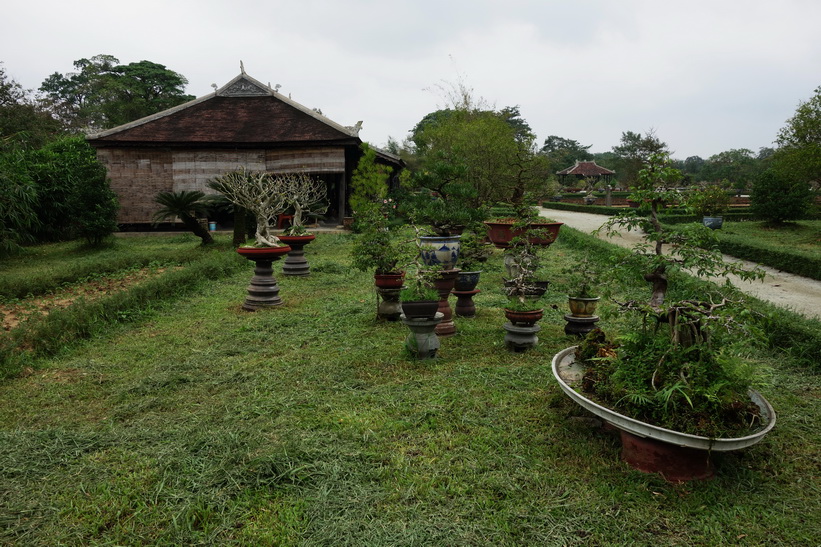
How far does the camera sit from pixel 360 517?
2662 mm

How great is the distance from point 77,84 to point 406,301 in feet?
161

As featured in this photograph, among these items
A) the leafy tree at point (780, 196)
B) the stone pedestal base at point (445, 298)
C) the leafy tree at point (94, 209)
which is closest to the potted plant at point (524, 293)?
the stone pedestal base at point (445, 298)

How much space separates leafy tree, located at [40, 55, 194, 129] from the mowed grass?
3186cm

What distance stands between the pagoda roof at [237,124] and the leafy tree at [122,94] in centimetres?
1525

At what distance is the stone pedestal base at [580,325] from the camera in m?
5.71

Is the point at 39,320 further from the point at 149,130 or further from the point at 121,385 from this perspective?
the point at 149,130

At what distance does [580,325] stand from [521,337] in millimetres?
893

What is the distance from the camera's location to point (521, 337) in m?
5.28

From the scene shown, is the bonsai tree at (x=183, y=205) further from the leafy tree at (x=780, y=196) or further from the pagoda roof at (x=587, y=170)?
the pagoda roof at (x=587, y=170)

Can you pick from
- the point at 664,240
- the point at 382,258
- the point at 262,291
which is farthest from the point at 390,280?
the point at 664,240

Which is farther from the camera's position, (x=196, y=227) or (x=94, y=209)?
(x=94, y=209)

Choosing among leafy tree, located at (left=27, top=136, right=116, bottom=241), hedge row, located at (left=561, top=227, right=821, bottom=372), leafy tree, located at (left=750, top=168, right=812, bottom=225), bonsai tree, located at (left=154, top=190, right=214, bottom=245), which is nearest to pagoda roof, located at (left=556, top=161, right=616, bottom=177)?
leafy tree, located at (left=750, top=168, right=812, bottom=225)

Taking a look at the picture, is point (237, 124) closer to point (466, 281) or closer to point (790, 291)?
point (466, 281)

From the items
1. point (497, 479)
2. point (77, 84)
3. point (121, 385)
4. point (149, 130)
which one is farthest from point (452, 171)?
point (77, 84)
